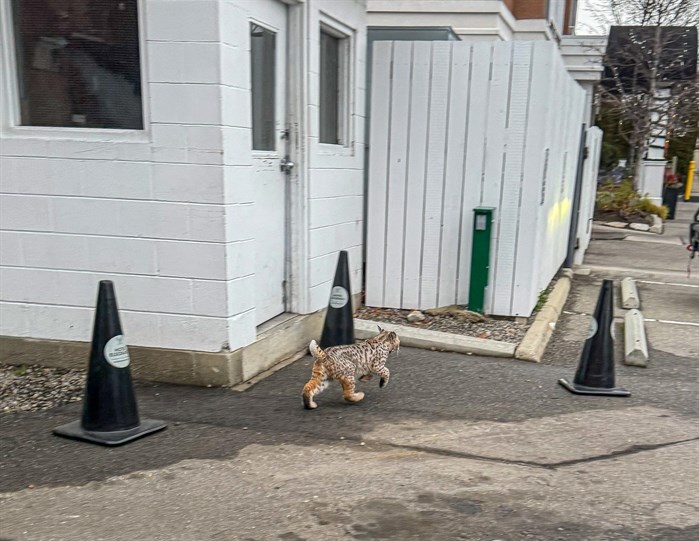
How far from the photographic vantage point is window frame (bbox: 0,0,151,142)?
4.55 metres

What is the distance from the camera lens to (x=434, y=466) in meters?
3.72

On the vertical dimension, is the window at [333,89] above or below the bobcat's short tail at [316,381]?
above

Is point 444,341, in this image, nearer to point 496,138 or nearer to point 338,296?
point 338,296

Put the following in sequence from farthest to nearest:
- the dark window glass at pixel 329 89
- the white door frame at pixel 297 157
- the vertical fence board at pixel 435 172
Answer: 1. the vertical fence board at pixel 435 172
2. the dark window glass at pixel 329 89
3. the white door frame at pixel 297 157

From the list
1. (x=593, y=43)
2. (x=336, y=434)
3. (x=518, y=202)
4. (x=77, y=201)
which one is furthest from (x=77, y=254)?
(x=593, y=43)

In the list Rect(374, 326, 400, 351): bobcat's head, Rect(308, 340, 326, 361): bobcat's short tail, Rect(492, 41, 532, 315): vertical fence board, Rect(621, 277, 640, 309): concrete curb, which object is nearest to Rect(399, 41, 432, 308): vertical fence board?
Rect(492, 41, 532, 315): vertical fence board

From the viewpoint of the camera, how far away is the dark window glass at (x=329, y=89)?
6.18 meters

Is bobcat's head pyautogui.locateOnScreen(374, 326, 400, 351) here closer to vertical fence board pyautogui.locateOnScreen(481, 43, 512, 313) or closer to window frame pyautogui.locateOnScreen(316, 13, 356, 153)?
vertical fence board pyautogui.locateOnScreen(481, 43, 512, 313)

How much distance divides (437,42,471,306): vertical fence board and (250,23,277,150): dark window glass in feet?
6.64

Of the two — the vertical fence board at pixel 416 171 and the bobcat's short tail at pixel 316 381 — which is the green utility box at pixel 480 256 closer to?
the vertical fence board at pixel 416 171

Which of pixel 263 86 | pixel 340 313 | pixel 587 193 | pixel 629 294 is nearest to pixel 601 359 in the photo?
pixel 340 313

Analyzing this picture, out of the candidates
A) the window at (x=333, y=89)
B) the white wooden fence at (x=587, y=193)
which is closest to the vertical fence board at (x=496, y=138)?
the window at (x=333, y=89)

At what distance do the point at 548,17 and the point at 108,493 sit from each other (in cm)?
1337

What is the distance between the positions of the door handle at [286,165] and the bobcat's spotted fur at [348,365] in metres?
1.72
